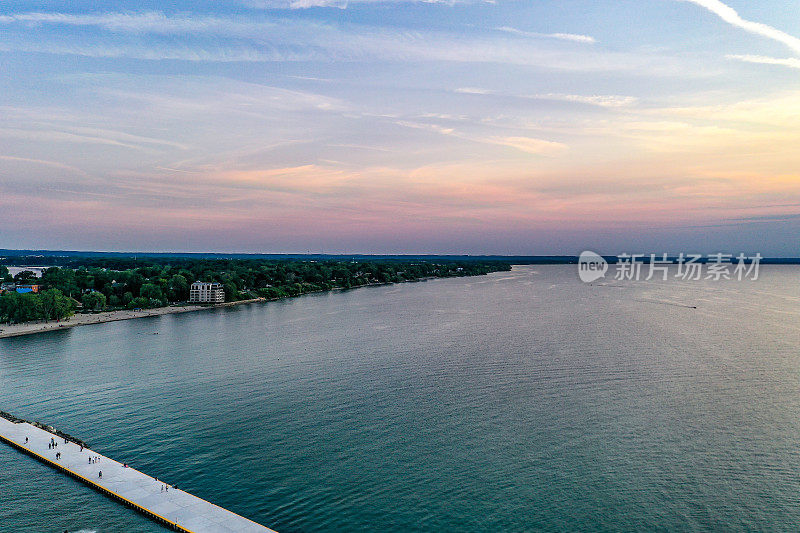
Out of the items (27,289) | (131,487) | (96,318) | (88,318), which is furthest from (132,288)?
(131,487)

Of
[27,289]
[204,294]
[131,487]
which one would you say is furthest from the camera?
[204,294]

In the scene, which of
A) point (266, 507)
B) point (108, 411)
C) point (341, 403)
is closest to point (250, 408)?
point (341, 403)

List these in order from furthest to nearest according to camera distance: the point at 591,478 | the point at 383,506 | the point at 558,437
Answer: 1. the point at 558,437
2. the point at 591,478
3. the point at 383,506

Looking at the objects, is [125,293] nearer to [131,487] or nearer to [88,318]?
[88,318]

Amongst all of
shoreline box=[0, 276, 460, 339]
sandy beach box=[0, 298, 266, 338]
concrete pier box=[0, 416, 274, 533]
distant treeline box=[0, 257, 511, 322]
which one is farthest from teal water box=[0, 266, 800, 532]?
distant treeline box=[0, 257, 511, 322]

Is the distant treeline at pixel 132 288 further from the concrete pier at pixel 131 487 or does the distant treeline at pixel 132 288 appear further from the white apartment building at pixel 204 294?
the concrete pier at pixel 131 487

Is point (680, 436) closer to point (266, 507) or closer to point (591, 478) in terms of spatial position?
point (591, 478)
